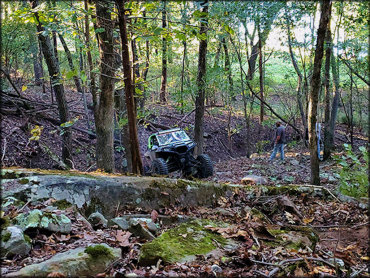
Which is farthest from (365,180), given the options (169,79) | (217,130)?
(169,79)

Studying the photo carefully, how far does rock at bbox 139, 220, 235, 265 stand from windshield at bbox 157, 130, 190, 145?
692 cm

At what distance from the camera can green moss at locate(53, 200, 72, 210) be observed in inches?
134

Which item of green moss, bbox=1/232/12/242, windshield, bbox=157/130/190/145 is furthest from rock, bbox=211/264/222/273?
windshield, bbox=157/130/190/145

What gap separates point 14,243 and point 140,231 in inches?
48.3

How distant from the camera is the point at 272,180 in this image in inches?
365

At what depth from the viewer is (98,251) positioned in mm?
2469

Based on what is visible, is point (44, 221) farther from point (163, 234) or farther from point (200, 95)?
point (200, 95)

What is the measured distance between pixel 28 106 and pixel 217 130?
10967 millimetres

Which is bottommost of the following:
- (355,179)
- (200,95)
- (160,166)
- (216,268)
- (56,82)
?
(160,166)

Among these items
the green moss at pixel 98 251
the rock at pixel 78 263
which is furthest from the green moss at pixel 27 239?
the green moss at pixel 98 251

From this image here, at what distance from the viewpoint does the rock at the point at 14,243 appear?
2328 mm

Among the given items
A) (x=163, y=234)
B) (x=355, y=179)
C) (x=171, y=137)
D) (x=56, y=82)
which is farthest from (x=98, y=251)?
(x=171, y=137)

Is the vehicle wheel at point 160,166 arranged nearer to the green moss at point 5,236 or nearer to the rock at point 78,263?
the rock at point 78,263

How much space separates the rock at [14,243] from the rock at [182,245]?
0.98 metres
